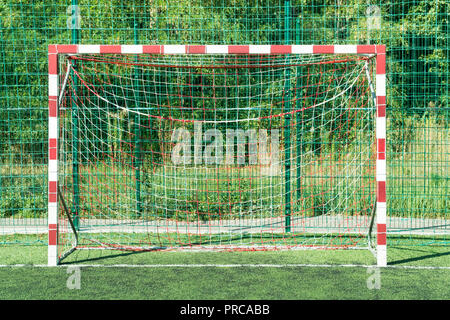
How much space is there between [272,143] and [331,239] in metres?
2.33

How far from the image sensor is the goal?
225 inches

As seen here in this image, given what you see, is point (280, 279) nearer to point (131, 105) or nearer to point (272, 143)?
point (272, 143)

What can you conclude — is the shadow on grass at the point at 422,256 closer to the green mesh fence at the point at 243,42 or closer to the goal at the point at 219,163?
the goal at the point at 219,163

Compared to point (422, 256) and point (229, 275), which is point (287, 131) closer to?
point (422, 256)

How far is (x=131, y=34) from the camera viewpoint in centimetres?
831

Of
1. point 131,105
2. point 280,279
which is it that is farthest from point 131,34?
point 280,279

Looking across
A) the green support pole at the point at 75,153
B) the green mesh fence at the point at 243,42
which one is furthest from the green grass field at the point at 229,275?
the green mesh fence at the point at 243,42

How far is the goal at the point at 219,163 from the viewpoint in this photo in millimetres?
5719

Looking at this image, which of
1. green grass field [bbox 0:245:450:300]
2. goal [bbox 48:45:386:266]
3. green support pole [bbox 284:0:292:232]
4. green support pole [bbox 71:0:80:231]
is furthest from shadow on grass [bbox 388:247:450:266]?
green support pole [bbox 71:0:80:231]

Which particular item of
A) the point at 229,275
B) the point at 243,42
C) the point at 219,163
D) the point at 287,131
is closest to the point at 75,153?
the point at 219,163

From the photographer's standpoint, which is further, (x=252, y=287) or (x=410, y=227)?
(x=410, y=227)

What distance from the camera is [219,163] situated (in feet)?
27.7

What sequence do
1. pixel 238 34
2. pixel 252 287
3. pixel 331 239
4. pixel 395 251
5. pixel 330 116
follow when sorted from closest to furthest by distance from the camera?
pixel 252 287, pixel 395 251, pixel 331 239, pixel 238 34, pixel 330 116

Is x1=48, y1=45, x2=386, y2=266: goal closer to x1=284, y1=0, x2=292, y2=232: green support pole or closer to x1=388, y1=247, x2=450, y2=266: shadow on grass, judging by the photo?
x1=284, y1=0, x2=292, y2=232: green support pole
